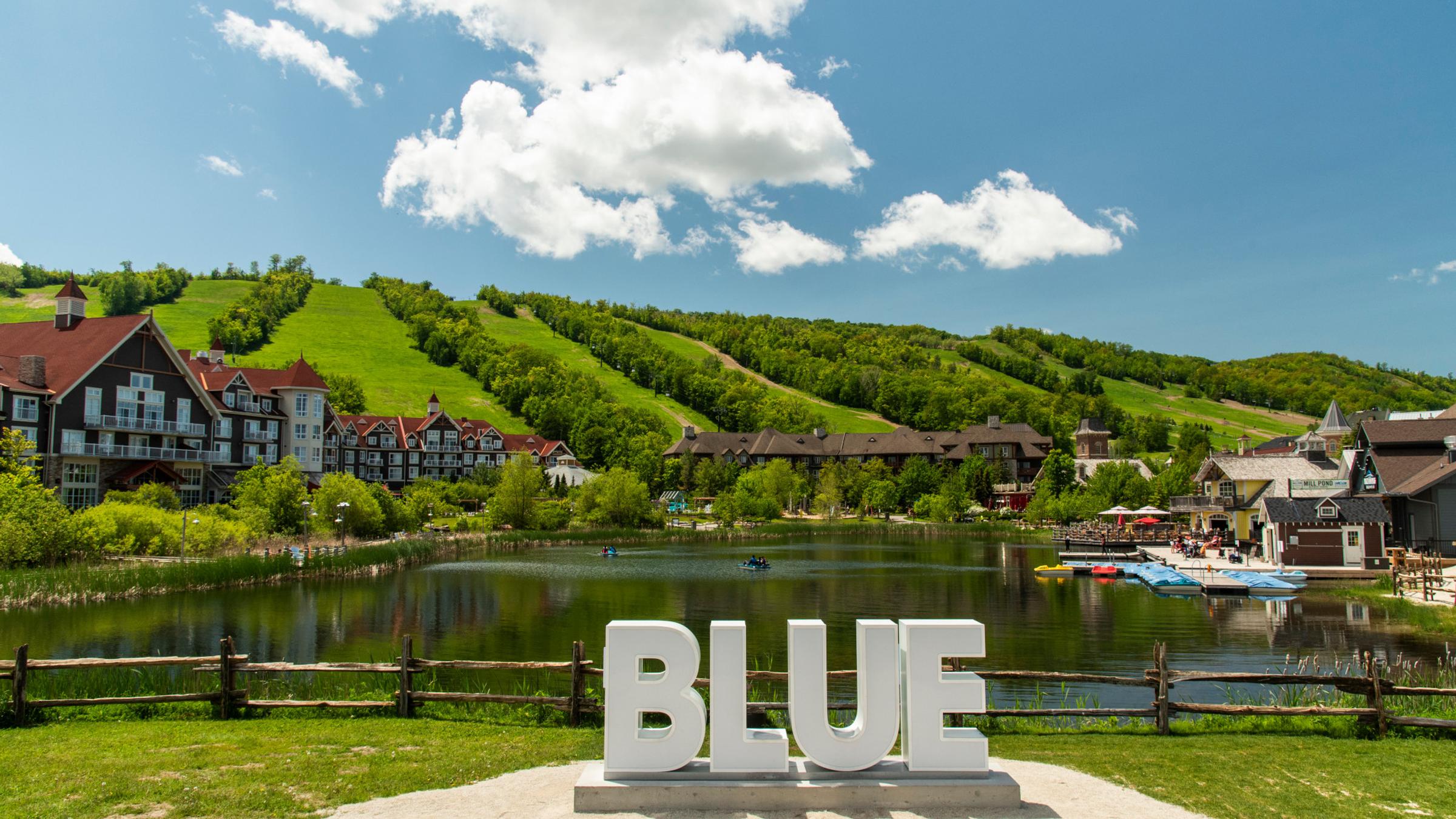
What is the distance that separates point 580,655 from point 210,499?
198ft

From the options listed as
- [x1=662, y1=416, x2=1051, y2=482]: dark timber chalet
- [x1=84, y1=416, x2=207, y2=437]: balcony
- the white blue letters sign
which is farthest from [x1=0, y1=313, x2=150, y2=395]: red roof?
[x1=662, y1=416, x2=1051, y2=482]: dark timber chalet

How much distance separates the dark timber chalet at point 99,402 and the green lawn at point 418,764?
4632 cm

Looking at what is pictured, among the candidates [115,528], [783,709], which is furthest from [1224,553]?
[115,528]

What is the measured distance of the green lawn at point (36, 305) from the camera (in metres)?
123

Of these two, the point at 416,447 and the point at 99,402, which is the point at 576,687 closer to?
the point at 99,402

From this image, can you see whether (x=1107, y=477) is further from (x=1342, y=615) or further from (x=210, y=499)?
(x=210, y=499)

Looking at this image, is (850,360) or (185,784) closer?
(185,784)

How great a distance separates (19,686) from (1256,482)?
6073 centimetres

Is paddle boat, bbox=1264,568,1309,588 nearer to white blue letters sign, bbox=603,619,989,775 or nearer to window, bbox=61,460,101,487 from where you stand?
white blue letters sign, bbox=603,619,989,775

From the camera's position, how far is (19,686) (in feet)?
40.4

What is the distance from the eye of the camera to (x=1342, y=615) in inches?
1147

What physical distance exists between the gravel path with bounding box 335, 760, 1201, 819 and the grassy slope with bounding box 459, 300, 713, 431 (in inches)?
5200

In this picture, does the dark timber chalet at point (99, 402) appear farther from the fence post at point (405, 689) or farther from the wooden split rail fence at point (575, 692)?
the fence post at point (405, 689)

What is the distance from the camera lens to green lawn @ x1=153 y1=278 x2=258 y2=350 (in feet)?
407
